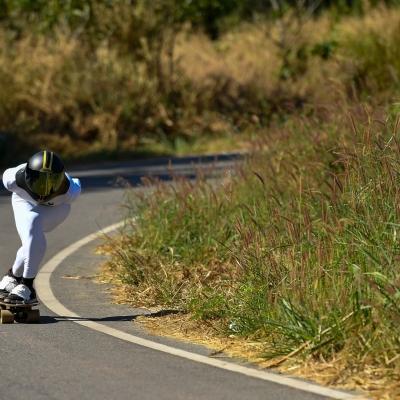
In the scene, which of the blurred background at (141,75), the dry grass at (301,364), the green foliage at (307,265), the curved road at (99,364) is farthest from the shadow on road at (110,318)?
the blurred background at (141,75)

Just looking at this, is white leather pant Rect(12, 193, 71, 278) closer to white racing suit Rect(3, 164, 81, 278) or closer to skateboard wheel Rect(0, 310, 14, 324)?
white racing suit Rect(3, 164, 81, 278)

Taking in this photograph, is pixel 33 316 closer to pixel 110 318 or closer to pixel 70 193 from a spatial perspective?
pixel 110 318

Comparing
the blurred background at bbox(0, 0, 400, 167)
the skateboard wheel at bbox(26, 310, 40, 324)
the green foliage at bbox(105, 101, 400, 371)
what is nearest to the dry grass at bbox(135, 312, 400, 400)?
the green foliage at bbox(105, 101, 400, 371)

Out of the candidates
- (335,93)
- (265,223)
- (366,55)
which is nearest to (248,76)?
(366,55)

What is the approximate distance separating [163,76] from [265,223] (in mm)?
15486

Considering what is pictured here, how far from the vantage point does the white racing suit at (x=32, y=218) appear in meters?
7.94

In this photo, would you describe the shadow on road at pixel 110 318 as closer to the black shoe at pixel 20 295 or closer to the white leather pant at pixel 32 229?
the black shoe at pixel 20 295

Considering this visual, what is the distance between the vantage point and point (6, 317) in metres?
7.94

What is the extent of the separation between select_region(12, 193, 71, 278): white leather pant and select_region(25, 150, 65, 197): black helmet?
218mm

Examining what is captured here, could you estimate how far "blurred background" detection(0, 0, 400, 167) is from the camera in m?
21.7

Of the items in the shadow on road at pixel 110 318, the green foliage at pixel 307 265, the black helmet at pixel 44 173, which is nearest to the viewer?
the green foliage at pixel 307 265

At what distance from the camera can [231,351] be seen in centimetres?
695

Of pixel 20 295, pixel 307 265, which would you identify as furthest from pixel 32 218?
pixel 307 265

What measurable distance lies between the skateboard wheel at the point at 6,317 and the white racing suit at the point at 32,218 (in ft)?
1.07
